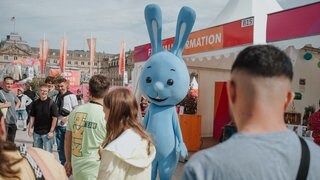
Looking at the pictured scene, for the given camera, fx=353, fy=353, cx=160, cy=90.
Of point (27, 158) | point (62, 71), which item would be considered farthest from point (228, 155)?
point (62, 71)

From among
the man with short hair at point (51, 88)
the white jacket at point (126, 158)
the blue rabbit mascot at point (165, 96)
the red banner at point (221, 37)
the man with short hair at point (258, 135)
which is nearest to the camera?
the man with short hair at point (258, 135)

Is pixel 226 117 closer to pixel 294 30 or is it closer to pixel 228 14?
pixel 228 14

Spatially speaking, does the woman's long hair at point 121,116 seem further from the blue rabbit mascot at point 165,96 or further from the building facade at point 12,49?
the building facade at point 12,49

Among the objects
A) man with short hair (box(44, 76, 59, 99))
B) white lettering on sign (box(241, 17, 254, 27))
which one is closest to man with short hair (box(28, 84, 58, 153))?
man with short hair (box(44, 76, 59, 99))

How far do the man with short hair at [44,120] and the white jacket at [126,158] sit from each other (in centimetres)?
328

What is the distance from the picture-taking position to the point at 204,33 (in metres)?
7.00

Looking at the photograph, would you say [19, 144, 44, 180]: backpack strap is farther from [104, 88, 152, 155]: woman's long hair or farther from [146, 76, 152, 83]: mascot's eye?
[146, 76, 152, 83]: mascot's eye

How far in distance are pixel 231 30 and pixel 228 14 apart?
2.30 m

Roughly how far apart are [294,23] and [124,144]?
386 centimetres

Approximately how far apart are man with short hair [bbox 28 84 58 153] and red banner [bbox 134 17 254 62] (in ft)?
10.3

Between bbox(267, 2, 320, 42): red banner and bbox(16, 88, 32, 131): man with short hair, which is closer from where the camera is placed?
bbox(267, 2, 320, 42): red banner

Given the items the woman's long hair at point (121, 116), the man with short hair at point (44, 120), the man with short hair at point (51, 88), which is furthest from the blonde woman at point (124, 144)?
the man with short hair at point (51, 88)

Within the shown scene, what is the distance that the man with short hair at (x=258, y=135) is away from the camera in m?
1.07

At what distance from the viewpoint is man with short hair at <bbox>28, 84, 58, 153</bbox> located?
522 centimetres
